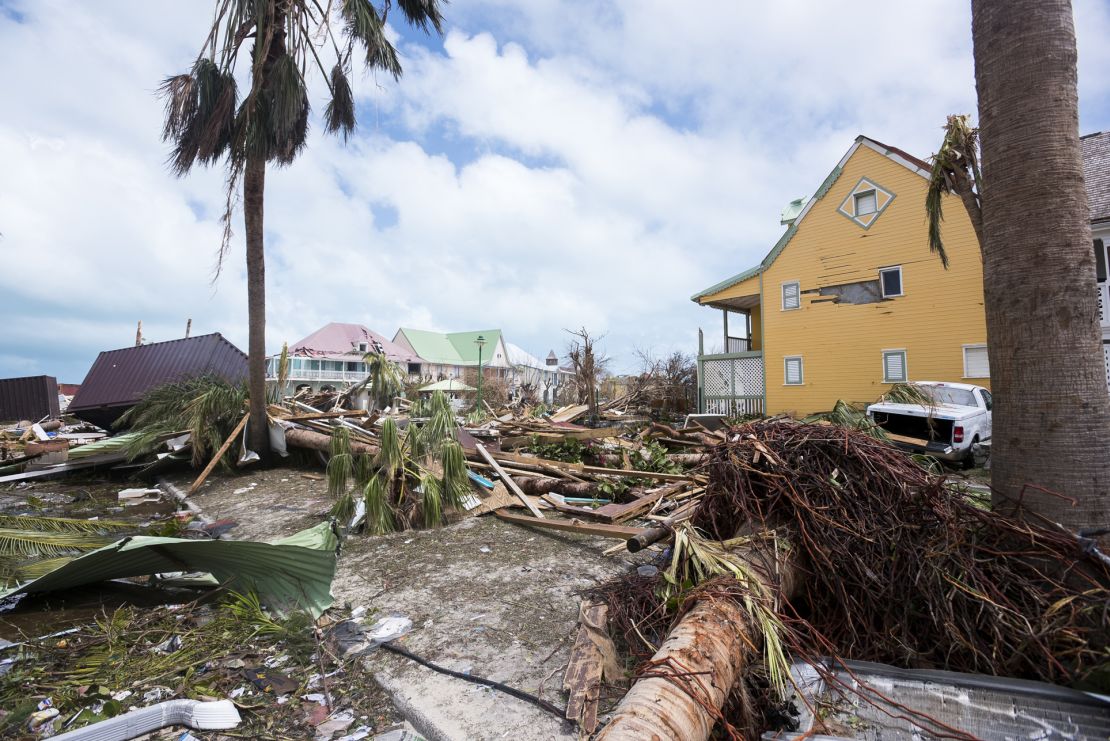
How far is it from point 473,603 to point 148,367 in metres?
13.6

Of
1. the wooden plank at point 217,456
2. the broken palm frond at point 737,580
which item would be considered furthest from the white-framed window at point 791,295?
the broken palm frond at point 737,580

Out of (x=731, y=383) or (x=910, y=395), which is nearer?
(x=910, y=395)

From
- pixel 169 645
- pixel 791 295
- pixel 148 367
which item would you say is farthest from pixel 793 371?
pixel 148 367

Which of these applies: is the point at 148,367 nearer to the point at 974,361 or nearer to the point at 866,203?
the point at 866,203

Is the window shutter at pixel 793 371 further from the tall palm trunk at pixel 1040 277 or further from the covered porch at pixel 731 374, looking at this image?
the tall palm trunk at pixel 1040 277

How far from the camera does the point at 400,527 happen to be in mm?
5922

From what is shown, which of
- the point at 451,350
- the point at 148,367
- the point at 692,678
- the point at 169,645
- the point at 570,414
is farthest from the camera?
the point at 451,350

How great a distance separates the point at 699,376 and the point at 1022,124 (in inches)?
695

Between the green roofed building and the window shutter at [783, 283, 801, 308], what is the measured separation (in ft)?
131

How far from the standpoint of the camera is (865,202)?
17.2 m

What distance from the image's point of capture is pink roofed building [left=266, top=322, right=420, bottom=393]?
140 feet

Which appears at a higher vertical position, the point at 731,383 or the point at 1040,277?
the point at 1040,277

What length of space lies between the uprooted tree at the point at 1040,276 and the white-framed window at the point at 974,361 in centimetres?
1493

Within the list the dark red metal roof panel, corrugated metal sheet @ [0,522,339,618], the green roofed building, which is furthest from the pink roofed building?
corrugated metal sheet @ [0,522,339,618]
